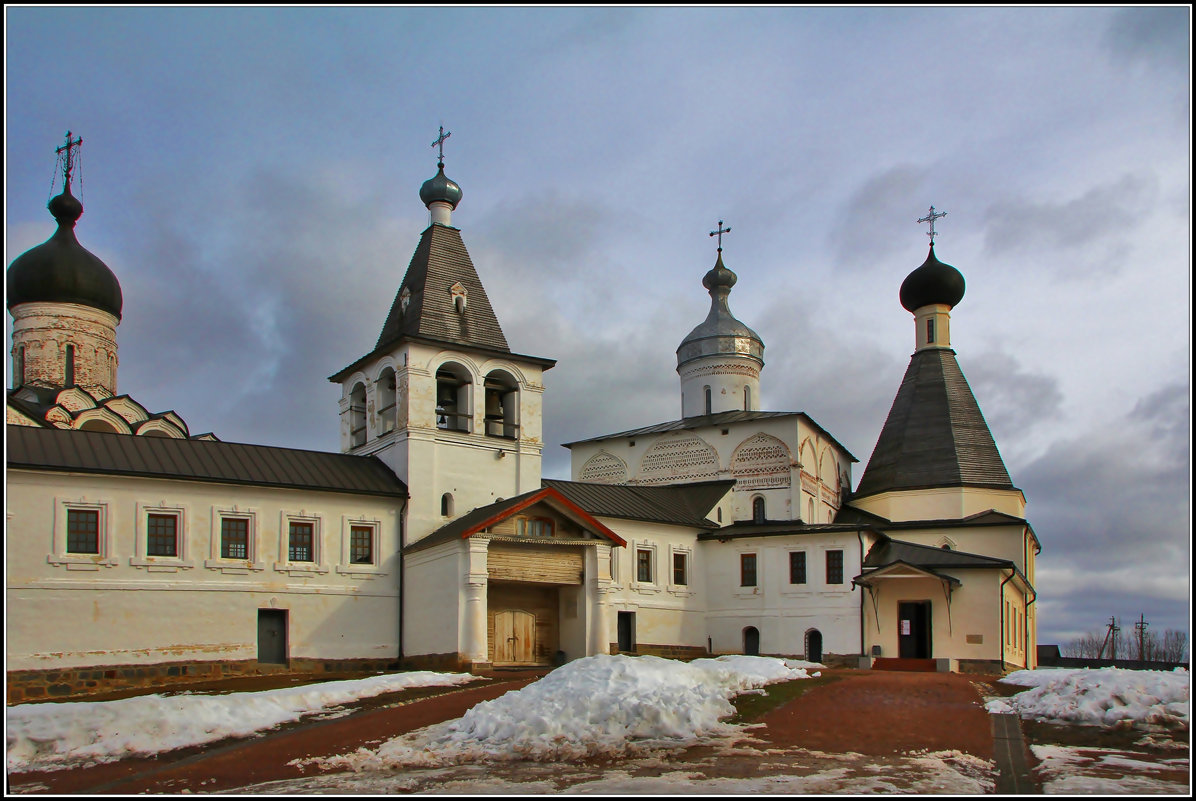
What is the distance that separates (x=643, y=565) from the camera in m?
32.1

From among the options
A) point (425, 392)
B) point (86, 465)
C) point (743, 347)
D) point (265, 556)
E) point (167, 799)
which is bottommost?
point (167, 799)

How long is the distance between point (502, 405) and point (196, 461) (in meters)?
8.04

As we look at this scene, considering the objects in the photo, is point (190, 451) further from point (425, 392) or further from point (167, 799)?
point (167, 799)

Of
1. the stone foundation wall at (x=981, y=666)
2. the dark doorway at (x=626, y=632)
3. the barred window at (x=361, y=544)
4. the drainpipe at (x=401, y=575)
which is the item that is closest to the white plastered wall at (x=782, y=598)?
Answer: the stone foundation wall at (x=981, y=666)

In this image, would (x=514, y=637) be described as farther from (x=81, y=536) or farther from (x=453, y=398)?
(x=81, y=536)

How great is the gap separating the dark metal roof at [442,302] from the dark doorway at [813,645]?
1127cm

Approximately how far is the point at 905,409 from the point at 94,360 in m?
26.5

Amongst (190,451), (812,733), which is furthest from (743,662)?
(190,451)

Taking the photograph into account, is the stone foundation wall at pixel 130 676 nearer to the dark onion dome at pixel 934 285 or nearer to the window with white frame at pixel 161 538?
the window with white frame at pixel 161 538

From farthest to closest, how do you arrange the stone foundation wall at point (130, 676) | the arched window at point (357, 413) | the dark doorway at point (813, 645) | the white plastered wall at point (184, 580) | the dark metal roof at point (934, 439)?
the dark metal roof at point (934, 439)
the dark doorway at point (813, 645)
the arched window at point (357, 413)
the white plastered wall at point (184, 580)
the stone foundation wall at point (130, 676)

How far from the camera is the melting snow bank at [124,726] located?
514 inches

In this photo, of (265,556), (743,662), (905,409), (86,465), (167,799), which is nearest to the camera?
(167,799)

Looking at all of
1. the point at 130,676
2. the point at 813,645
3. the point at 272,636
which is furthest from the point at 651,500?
the point at 130,676

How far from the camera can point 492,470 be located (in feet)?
94.9
